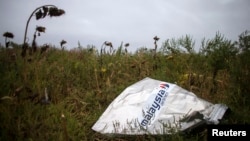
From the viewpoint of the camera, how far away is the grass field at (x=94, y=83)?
2613mm

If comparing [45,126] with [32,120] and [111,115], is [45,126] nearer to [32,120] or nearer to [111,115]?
[32,120]

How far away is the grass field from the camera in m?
2.61

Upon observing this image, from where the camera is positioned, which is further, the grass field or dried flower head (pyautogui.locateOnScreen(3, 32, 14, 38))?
dried flower head (pyautogui.locateOnScreen(3, 32, 14, 38))

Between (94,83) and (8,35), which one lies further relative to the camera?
(94,83)

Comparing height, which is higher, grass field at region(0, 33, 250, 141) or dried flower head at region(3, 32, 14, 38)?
dried flower head at region(3, 32, 14, 38)

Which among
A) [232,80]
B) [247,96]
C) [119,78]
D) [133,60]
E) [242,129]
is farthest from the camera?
[133,60]

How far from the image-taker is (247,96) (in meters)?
2.94

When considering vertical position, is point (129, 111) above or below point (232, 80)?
below

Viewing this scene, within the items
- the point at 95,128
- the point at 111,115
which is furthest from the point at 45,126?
the point at 111,115

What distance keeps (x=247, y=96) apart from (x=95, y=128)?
184cm

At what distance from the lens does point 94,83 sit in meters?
3.85

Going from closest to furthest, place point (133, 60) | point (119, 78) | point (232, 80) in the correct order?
point (232, 80), point (119, 78), point (133, 60)

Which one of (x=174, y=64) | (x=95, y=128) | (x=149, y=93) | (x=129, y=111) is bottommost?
(x=95, y=128)

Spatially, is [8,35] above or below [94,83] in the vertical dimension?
above
